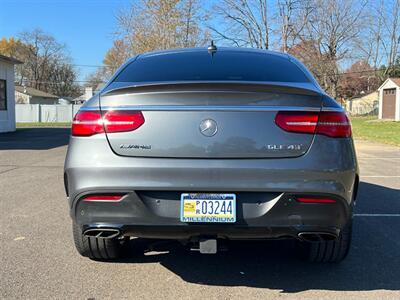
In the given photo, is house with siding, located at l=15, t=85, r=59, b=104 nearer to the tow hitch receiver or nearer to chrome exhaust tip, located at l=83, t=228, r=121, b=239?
chrome exhaust tip, located at l=83, t=228, r=121, b=239

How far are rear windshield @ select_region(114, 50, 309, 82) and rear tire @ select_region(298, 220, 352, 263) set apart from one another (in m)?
1.27

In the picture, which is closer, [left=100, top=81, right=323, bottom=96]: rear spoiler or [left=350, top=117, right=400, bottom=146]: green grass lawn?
[left=100, top=81, right=323, bottom=96]: rear spoiler

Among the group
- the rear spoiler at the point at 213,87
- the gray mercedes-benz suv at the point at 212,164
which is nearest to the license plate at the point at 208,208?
the gray mercedes-benz suv at the point at 212,164

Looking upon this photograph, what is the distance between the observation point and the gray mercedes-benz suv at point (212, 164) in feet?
9.86

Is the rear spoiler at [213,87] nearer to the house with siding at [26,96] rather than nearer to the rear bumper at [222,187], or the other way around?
the rear bumper at [222,187]

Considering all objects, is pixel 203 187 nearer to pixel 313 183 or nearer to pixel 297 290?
pixel 313 183

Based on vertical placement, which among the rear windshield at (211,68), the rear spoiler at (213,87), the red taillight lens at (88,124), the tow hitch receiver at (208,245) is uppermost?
the rear windshield at (211,68)

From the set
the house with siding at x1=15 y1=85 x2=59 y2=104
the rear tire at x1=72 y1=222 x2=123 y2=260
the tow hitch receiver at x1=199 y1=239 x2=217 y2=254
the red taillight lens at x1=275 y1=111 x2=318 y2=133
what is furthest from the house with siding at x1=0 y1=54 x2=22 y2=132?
the house with siding at x1=15 y1=85 x2=59 y2=104

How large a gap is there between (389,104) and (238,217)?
44.8 meters

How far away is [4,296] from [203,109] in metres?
1.89

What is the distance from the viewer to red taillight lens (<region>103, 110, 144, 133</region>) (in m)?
3.09

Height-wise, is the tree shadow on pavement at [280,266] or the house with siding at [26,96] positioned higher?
the house with siding at [26,96]

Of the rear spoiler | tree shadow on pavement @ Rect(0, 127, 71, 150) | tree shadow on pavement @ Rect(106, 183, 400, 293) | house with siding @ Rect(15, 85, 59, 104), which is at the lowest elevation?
tree shadow on pavement @ Rect(106, 183, 400, 293)

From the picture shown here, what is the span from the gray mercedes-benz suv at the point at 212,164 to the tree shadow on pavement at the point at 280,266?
23.0 inches
